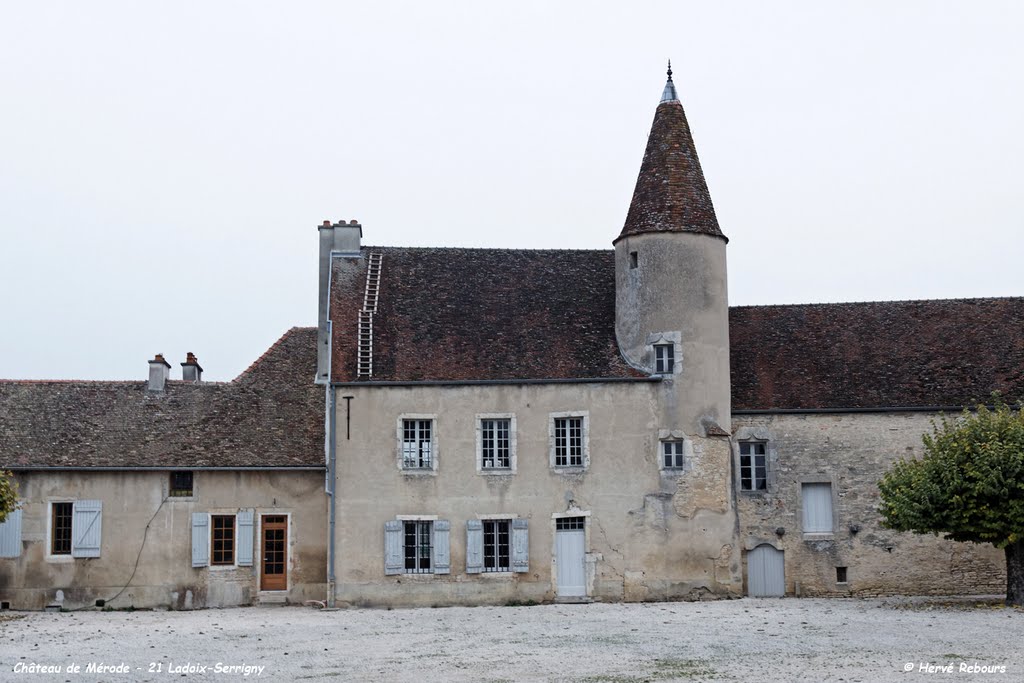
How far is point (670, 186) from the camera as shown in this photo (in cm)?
2750

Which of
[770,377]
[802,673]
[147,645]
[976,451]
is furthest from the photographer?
[770,377]

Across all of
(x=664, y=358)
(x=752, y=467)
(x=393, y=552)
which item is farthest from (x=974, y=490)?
(x=393, y=552)

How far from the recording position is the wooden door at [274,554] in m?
27.1

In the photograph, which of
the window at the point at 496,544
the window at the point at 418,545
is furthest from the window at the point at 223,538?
the window at the point at 496,544

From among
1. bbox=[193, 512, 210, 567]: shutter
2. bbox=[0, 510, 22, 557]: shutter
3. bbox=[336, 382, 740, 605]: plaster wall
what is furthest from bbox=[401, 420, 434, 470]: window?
bbox=[0, 510, 22, 557]: shutter

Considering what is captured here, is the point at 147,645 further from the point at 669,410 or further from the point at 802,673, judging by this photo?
the point at 669,410

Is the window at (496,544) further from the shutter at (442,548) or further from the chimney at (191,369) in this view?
the chimney at (191,369)

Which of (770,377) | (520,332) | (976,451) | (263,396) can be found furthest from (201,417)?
(976,451)

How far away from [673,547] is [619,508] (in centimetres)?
137

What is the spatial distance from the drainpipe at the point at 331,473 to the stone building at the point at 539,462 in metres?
0.05

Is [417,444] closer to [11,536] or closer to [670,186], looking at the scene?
[670,186]

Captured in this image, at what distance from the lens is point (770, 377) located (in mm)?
27875

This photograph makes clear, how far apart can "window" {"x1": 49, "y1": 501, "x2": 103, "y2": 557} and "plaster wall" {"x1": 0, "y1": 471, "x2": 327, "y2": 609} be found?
129 mm

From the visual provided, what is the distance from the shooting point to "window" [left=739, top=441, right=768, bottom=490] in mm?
27062
